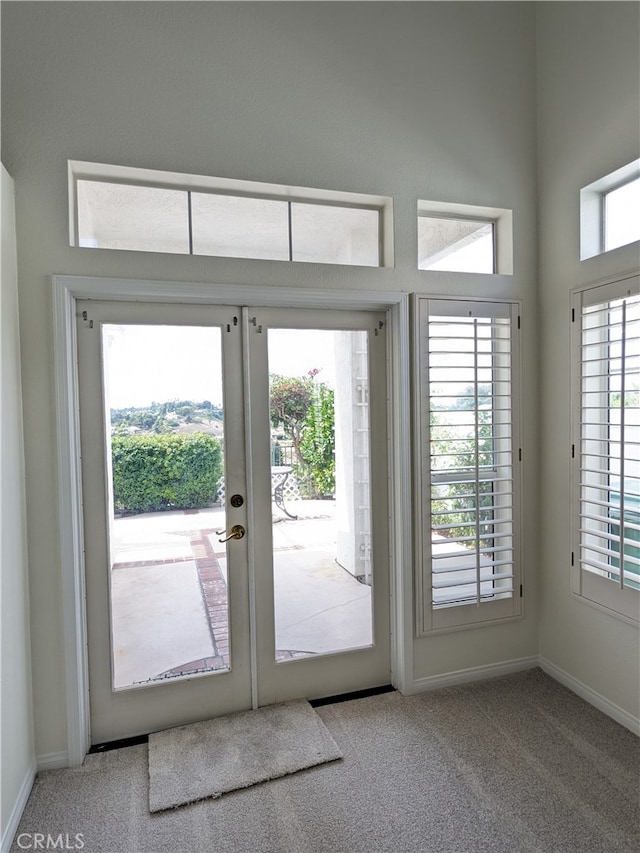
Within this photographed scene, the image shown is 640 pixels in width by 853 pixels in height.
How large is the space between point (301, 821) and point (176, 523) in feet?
4.33

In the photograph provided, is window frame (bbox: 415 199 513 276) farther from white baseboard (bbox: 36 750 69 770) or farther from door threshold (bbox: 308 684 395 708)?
white baseboard (bbox: 36 750 69 770)

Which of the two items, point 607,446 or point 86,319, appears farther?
point 607,446

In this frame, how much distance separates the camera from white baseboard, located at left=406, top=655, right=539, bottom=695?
2.67 meters

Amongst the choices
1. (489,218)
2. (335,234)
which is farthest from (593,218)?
(335,234)

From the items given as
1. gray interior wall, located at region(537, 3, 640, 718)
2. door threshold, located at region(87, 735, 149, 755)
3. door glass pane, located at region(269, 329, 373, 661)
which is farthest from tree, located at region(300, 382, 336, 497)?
door threshold, located at region(87, 735, 149, 755)

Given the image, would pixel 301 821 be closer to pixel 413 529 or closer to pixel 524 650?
pixel 413 529

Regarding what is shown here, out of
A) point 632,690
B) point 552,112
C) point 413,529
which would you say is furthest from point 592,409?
point 552,112

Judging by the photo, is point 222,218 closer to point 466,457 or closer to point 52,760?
point 466,457

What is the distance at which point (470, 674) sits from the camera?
2766mm

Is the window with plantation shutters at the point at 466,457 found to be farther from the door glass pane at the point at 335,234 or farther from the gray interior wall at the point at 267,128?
the door glass pane at the point at 335,234

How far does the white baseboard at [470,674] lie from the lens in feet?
8.75

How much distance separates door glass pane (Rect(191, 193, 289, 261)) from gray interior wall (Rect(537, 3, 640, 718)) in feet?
4.92

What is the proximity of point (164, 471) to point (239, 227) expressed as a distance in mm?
1275

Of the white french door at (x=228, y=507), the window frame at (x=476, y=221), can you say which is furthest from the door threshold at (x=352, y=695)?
the window frame at (x=476, y=221)
